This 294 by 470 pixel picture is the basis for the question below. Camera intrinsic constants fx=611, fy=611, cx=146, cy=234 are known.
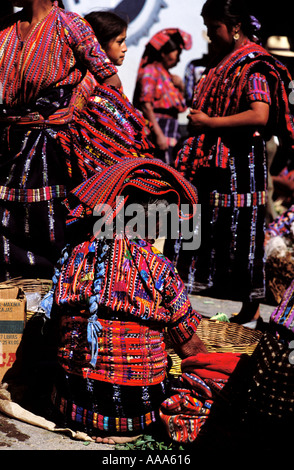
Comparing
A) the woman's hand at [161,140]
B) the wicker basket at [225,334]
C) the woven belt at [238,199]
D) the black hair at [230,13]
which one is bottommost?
the wicker basket at [225,334]

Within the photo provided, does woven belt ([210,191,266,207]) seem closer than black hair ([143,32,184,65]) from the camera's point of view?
Yes

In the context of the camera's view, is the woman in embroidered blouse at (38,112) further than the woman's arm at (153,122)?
No

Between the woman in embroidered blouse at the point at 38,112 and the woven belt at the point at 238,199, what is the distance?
1022 mm

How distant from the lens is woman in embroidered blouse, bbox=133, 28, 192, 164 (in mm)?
6984

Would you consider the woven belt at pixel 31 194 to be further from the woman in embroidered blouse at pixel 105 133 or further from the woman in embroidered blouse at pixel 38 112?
the woman in embroidered blouse at pixel 105 133

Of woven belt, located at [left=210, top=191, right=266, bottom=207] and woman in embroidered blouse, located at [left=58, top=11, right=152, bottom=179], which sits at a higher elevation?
woman in embroidered blouse, located at [left=58, top=11, right=152, bottom=179]

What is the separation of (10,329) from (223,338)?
1.28 meters

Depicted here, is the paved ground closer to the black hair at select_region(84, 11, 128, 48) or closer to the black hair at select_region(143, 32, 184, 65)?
the black hair at select_region(84, 11, 128, 48)

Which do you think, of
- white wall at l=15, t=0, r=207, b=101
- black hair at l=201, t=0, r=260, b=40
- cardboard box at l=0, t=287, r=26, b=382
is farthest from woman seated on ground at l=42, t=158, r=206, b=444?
white wall at l=15, t=0, r=207, b=101

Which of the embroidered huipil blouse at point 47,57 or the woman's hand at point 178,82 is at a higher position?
the woman's hand at point 178,82

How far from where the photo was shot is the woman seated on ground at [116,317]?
101 inches

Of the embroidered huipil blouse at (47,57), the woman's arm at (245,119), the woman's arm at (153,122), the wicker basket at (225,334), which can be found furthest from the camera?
the woman's arm at (153,122)

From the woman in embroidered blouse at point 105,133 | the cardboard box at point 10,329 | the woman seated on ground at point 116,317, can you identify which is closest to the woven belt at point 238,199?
the woman in embroidered blouse at point 105,133

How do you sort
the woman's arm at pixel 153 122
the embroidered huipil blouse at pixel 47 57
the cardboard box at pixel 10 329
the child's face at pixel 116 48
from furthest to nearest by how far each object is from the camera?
1. the woman's arm at pixel 153 122
2. the child's face at pixel 116 48
3. the embroidered huipil blouse at pixel 47 57
4. the cardboard box at pixel 10 329
